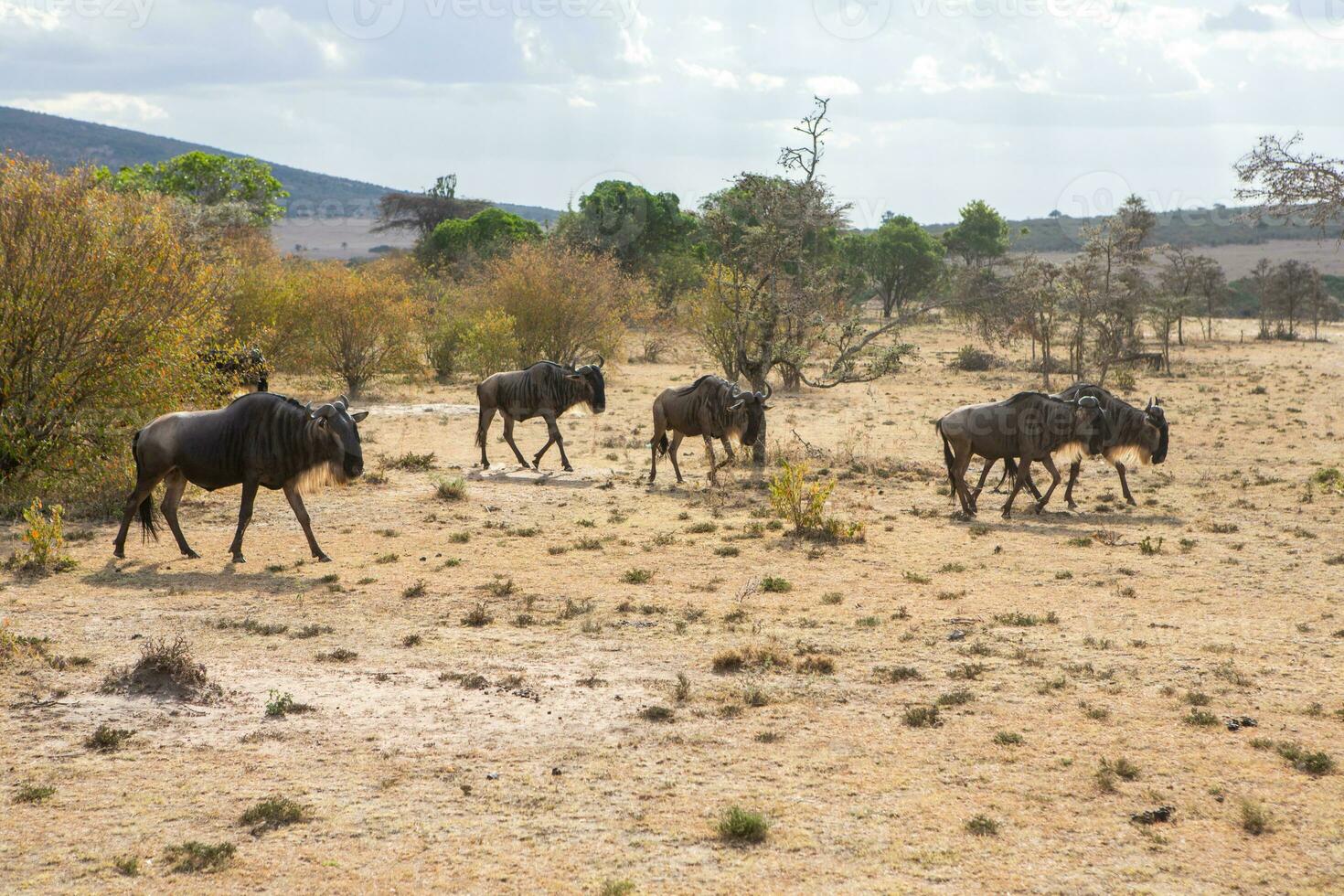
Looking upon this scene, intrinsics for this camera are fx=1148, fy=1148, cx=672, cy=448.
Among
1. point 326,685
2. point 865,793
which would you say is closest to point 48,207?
point 326,685

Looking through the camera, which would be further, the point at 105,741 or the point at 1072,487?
the point at 1072,487

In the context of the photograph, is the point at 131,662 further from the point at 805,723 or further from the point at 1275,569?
the point at 1275,569

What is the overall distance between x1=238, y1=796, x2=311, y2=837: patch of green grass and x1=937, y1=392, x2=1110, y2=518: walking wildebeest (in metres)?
10.9

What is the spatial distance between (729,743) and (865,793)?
1.07 meters

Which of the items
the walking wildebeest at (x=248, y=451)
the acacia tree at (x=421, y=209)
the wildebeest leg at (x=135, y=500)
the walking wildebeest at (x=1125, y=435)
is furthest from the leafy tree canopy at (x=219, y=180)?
the walking wildebeest at (x=1125, y=435)

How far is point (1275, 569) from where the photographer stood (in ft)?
40.3

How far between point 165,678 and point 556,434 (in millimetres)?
11197

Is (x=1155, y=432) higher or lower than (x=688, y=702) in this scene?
higher

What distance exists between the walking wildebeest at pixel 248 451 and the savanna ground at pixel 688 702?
64cm

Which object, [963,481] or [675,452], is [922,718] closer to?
[963,481]

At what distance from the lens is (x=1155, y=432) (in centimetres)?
1658

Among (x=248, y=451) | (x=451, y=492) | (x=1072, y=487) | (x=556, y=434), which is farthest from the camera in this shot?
(x=556, y=434)

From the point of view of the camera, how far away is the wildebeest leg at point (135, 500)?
473 inches

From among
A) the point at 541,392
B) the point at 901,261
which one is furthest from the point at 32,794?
the point at 901,261
